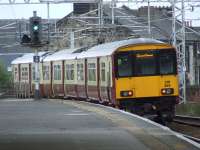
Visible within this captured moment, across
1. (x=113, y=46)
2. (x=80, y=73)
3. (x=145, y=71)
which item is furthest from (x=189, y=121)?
(x=80, y=73)

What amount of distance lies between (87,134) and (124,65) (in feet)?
32.9

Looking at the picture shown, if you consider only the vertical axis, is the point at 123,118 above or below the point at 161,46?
below

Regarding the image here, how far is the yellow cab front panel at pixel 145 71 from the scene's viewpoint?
26.9m

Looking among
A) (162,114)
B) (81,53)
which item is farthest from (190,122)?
(81,53)

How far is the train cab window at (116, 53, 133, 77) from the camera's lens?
26906mm

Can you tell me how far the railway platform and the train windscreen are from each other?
11.1 feet

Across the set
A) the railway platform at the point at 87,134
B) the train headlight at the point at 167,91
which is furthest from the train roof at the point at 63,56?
the railway platform at the point at 87,134

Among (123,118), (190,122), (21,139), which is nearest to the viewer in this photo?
(21,139)

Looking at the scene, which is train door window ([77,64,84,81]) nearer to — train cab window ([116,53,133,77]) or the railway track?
the railway track

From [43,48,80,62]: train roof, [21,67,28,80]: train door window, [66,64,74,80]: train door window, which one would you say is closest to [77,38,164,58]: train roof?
[66,64,74,80]: train door window

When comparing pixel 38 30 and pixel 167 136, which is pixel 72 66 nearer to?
pixel 38 30

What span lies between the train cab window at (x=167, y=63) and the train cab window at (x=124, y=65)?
44.3 inches

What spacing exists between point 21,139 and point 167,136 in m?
3.23

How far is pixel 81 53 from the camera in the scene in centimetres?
3562
